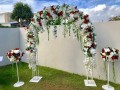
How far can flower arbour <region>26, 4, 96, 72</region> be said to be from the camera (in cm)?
568

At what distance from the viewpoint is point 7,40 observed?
29.7ft

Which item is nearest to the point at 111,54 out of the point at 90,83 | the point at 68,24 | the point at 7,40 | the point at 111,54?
the point at 111,54

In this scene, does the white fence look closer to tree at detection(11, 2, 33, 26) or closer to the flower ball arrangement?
the flower ball arrangement

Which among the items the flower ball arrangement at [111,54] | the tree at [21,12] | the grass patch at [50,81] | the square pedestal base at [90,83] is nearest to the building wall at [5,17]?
the tree at [21,12]

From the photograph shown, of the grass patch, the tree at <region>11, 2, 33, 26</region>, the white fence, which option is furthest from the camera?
the tree at <region>11, 2, 33, 26</region>

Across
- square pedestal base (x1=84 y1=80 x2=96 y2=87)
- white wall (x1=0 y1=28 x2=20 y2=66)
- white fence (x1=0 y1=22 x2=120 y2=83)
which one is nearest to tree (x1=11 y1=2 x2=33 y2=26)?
white wall (x1=0 y1=28 x2=20 y2=66)

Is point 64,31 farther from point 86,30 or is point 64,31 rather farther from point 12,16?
point 12,16

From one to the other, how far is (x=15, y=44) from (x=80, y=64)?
376 cm

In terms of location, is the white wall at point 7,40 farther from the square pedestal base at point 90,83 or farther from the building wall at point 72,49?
the square pedestal base at point 90,83

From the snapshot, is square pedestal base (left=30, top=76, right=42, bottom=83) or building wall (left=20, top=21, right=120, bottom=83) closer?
building wall (left=20, top=21, right=120, bottom=83)

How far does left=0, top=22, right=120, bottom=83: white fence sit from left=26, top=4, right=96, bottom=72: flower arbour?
0.37m

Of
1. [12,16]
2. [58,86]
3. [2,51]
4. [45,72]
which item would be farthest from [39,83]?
[12,16]

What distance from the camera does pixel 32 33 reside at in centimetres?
631

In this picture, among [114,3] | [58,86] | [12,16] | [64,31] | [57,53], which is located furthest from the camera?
[12,16]
